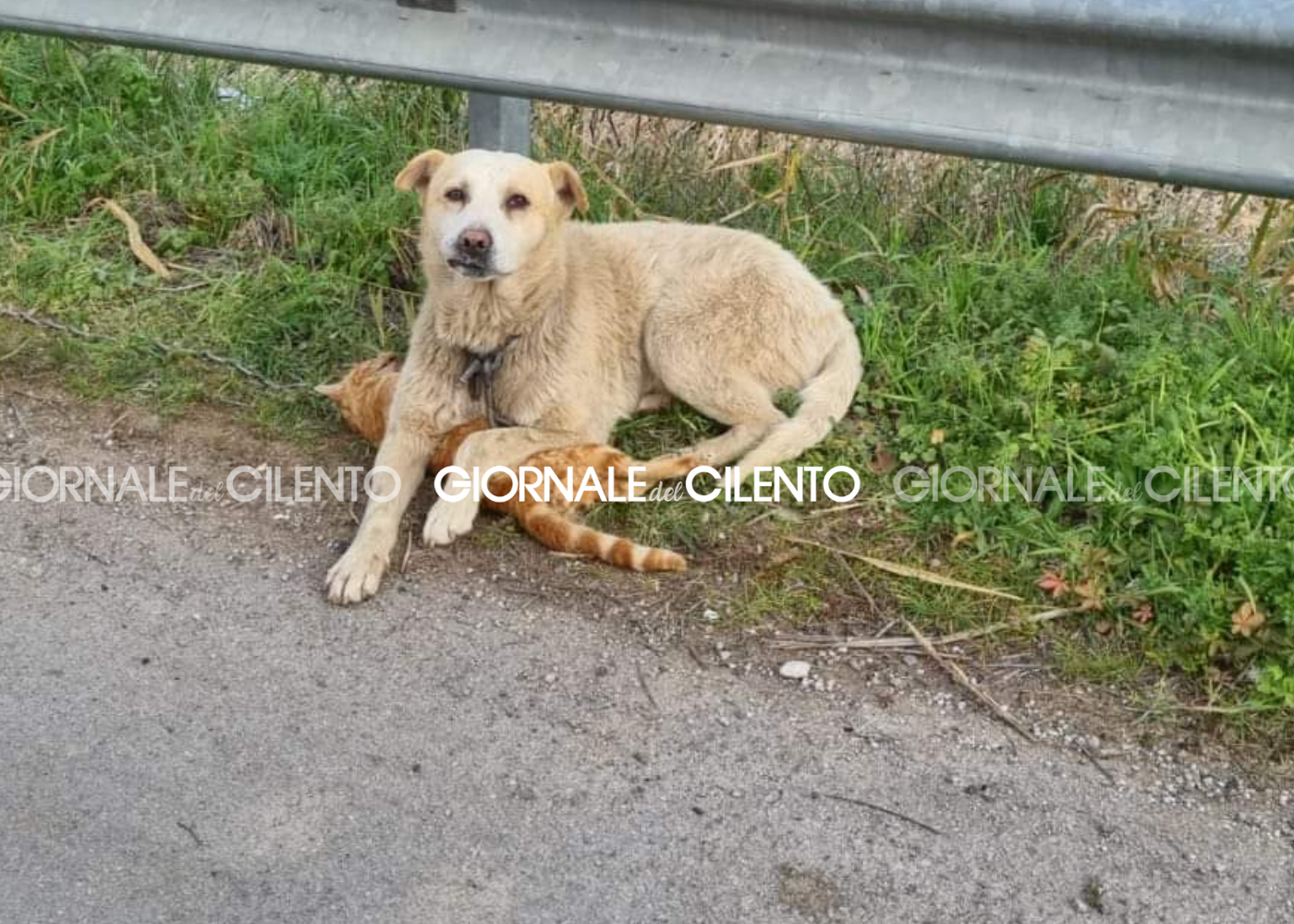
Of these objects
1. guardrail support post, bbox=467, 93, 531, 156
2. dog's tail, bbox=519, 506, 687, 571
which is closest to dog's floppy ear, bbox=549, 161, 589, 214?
guardrail support post, bbox=467, 93, 531, 156

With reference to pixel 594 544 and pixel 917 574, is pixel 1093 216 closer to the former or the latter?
pixel 917 574

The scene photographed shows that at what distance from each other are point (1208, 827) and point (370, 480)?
7.10 ft

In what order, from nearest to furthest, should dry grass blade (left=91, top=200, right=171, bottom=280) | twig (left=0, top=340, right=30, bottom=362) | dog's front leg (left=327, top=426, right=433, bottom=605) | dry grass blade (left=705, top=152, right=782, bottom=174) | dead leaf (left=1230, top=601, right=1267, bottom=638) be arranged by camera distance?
dead leaf (left=1230, top=601, right=1267, bottom=638) → dog's front leg (left=327, top=426, right=433, bottom=605) → twig (left=0, top=340, right=30, bottom=362) → dry grass blade (left=91, top=200, right=171, bottom=280) → dry grass blade (left=705, top=152, right=782, bottom=174)

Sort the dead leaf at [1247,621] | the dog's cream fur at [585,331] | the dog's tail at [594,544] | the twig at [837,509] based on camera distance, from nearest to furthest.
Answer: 1. the dead leaf at [1247,621]
2. the dog's tail at [594,544]
3. the twig at [837,509]
4. the dog's cream fur at [585,331]

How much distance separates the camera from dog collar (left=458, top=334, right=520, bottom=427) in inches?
170

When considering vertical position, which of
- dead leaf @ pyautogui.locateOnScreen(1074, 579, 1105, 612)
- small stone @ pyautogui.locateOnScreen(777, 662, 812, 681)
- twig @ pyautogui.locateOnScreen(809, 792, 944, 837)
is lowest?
small stone @ pyautogui.locateOnScreen(777, 662, 812, 681)

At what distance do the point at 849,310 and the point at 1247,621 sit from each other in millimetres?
1713

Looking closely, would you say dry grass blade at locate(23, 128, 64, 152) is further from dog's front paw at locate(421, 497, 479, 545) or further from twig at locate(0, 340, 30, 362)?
dog's front paw at locate(421, 497, 479, 545)

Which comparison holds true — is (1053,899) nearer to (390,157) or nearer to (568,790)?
(568,790)

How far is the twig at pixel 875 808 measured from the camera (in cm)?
279

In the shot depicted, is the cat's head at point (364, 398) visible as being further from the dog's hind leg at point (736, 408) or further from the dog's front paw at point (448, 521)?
the dog's hind leg at point (736, 408)

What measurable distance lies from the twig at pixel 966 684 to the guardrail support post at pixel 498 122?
189cm

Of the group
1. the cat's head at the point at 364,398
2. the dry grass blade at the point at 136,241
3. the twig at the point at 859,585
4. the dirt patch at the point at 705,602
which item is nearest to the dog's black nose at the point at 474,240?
the cat's head at the point at 364,398

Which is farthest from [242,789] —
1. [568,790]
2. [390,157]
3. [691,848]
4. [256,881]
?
[390,157]
